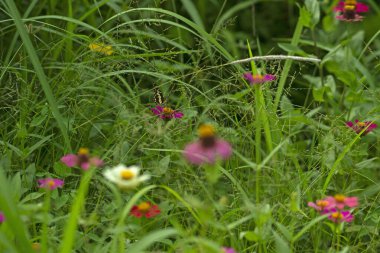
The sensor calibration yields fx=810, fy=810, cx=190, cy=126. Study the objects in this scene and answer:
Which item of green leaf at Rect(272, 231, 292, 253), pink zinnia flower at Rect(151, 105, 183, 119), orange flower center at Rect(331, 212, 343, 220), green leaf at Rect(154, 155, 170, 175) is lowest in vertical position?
orange flower center at Rect(331, 212, 343, 220)

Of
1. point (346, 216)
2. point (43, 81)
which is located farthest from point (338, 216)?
point (43, 81)

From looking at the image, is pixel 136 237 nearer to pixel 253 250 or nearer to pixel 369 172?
pixel 253 250

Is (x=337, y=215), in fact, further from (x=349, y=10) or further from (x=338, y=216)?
(x=349, y=10)

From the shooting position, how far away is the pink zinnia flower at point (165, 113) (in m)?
1.97

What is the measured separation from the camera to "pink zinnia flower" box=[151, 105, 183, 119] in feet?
6.47

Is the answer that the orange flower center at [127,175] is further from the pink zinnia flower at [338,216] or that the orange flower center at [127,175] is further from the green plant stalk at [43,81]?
the green plant stalk at [43,81]

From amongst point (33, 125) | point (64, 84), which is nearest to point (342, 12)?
point (64, 84)

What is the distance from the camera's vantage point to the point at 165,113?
198 centimetres

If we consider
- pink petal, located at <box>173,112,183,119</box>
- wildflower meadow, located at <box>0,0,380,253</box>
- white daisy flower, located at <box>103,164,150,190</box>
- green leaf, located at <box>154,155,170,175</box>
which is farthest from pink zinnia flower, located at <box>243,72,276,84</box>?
white daisy flower, located at <box>103,164,150,190</box>

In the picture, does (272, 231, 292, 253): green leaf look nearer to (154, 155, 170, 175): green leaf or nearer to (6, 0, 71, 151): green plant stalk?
(154, 155, 170, 175): green leaf

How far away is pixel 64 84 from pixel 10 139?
206mm

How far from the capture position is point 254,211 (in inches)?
57.5

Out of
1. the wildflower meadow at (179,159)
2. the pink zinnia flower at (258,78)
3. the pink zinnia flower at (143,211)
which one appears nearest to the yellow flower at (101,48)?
the wildflower meadow at (179,159)

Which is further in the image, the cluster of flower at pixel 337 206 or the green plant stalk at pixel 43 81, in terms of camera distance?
the green plant stalk at pixel 43 81
